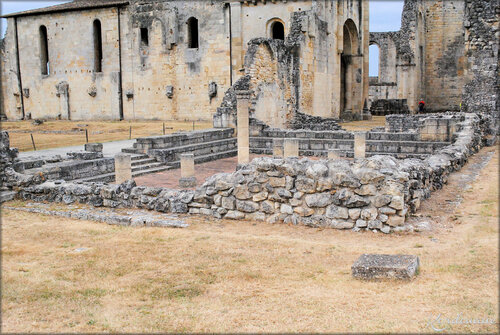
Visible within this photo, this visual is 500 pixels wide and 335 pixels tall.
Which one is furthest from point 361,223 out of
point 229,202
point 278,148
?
point 278,148

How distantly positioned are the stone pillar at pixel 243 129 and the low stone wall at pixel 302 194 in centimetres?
614

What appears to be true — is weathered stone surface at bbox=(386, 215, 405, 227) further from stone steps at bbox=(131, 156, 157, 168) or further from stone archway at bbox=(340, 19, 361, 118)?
stone archway at bbox=(340, 19, 361, 118)

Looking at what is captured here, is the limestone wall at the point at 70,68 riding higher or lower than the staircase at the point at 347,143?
higher

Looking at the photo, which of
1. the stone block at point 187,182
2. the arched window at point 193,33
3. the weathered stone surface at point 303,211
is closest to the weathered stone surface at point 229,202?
the weathered stone surface at point 303,211

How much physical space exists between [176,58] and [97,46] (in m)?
6.97

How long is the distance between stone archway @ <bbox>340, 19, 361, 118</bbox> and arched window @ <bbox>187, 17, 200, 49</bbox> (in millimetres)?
9698

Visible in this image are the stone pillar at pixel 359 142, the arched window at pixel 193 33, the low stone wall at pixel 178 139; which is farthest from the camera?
the arched window at pixel 193 33

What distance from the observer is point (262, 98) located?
22172 millimetres

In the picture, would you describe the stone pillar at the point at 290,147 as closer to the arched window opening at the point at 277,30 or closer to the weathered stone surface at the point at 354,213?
the weathered stone surface at the point at 354,213

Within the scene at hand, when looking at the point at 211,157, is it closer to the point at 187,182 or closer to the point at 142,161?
the point at 142,161

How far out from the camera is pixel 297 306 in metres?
5.07

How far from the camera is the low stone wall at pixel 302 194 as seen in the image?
7.82 m

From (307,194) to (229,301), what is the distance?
343cm

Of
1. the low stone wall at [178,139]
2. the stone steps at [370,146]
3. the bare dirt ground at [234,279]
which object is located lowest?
the bare dirt ground at [234,279]
